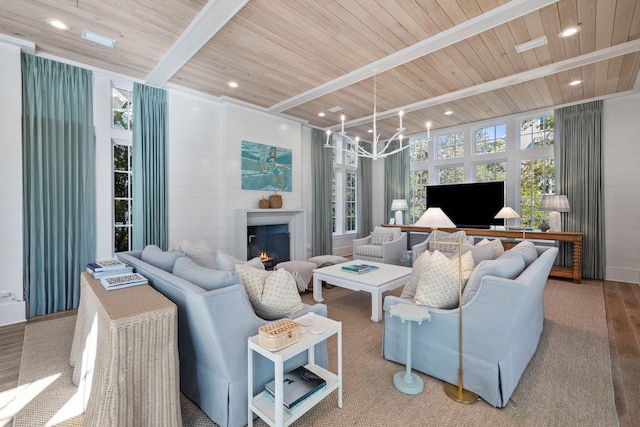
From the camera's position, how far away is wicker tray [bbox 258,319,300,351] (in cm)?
146

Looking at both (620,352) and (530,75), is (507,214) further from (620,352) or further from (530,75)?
(620,352)

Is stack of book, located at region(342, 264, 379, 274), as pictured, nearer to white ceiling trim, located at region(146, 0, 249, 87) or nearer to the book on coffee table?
the book on coffee table

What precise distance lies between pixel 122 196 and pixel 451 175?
20.3 ft

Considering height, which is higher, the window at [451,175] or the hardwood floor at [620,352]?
the window at [451,175]

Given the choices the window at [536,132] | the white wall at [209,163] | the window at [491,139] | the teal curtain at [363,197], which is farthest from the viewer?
the teal curtain at [363,197]

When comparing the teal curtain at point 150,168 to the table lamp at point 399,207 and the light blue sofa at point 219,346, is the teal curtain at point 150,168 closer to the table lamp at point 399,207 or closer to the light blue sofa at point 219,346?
the light blue sofa at point 219,346

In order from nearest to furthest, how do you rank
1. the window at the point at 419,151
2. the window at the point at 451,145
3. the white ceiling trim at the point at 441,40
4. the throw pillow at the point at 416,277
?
1. the white ceiling trim at the point at 441,40
2. the throw pillow at the point at 416,277
3. the window at the point at 451,145
4. the window at the point at 419,151

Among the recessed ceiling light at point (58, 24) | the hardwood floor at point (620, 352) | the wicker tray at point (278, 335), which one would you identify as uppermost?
the recessed ceiling light at point (58, 24)

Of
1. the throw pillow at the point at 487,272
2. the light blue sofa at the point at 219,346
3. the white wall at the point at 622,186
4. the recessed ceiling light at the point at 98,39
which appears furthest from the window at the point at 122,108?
the white wall at the point at 622,186

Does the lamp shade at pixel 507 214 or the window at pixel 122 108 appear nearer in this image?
the window at pixel 122 108

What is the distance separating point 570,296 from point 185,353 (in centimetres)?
472

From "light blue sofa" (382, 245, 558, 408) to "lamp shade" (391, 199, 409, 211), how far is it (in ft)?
15.3

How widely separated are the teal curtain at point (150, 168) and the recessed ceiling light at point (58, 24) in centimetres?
108

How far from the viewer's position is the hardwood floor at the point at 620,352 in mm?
1854
